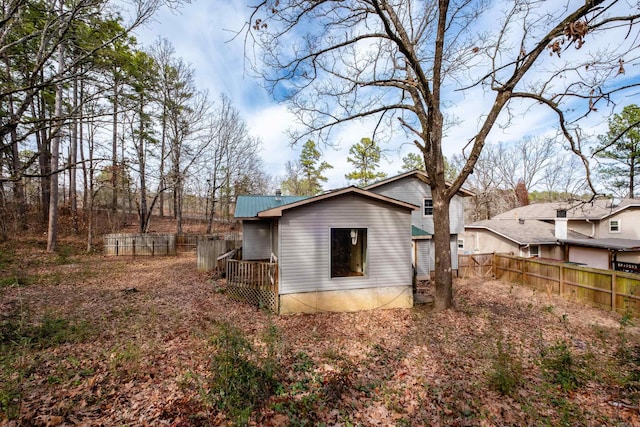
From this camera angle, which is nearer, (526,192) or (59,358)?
(59,358)

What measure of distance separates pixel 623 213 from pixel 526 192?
12.6 meters

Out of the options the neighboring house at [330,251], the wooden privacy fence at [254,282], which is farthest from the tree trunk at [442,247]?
the wooden privacy fence at [254,282]

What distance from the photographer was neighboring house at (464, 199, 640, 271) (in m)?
14.3

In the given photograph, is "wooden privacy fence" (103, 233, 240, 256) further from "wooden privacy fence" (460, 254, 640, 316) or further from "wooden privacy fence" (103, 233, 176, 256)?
"wooden privacy fence" (460, 254, 640, 316)

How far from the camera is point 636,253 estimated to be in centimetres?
1531

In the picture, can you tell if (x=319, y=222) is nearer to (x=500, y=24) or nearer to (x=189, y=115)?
(x=500, y=24)

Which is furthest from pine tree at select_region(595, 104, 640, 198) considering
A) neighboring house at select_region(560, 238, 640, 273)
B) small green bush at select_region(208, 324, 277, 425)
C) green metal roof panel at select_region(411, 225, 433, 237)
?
small green bush at select_region(208, 324, 277, 425)

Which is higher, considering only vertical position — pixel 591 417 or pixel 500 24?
pixel 500 24

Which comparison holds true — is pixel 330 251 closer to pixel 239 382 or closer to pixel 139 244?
pixel 239 382

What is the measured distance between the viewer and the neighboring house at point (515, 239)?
16125 mm

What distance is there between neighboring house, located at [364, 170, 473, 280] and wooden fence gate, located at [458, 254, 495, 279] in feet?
2.70

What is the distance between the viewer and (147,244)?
17031mm

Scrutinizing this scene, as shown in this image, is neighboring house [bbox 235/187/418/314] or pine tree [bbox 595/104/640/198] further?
pine tree [bbox 595/104/640/198]

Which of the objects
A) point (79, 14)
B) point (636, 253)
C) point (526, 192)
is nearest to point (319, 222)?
point (79, 14)
